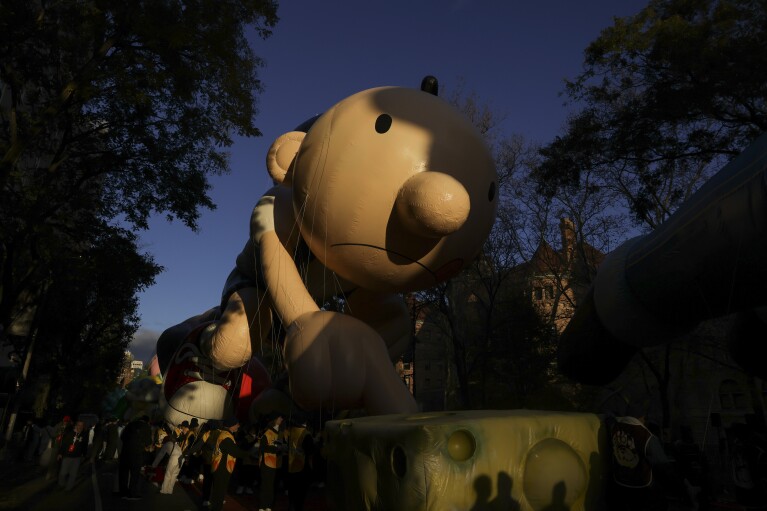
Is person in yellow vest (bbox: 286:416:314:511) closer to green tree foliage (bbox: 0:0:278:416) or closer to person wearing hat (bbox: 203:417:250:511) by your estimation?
person wearing hat (bbox: 203:417:250:511)

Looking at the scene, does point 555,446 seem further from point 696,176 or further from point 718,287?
point 696,176

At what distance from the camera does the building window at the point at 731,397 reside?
963 inches

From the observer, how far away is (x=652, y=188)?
1430 cm

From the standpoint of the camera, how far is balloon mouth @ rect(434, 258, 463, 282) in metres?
6.61

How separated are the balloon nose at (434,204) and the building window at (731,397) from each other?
24.7 metres

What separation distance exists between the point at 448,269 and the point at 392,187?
1.39 metres

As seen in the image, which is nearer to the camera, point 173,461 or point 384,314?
point 384,314

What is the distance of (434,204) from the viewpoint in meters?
5.48

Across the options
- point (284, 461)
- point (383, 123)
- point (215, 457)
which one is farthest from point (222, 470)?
point (383, 123)

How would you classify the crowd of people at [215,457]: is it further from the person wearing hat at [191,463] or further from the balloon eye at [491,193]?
the balloon eye at [491,193]

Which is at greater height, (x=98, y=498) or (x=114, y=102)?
(x=114, y=102)

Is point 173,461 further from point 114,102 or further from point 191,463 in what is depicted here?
point 114,102

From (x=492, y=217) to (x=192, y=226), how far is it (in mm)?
9018

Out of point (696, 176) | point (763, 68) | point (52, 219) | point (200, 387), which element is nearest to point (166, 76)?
point (52, 219)
